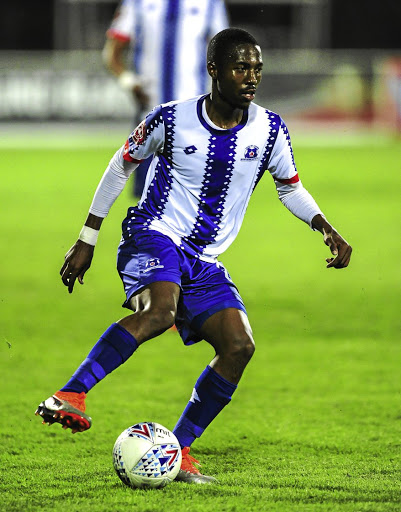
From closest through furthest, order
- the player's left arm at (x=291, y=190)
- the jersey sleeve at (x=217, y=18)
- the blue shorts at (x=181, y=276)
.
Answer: the blue shorts at (x=181, y=276) → the player's left arm at (x=291, y=190) → the jersey sleeve at (x=217, y=18)

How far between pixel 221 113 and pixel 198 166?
244 millimetres

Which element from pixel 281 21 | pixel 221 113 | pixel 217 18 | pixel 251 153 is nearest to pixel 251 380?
pixel 251 153

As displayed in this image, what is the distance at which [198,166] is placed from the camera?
14.7 ft

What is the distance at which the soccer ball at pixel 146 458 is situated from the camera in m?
4.01

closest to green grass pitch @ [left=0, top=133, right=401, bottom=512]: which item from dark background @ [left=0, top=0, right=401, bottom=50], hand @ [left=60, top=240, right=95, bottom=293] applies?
hand @ [left=60, top=240, right=95, bottom=293]

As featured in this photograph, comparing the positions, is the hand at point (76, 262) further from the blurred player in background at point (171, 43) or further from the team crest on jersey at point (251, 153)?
the blurred player in background at point (171, 43)

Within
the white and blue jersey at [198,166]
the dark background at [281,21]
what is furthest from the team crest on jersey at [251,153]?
the dark background at [281,21]

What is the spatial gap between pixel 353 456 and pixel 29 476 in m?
1.42

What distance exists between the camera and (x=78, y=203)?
15.0m

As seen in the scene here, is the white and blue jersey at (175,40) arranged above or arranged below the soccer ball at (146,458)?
above

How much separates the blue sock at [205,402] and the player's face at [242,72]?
3.66 feet

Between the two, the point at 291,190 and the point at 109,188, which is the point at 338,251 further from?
the point at 109,188

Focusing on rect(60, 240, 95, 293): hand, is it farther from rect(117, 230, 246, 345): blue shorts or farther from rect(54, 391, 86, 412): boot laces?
rect(54, 391, 86, 412): boot laces

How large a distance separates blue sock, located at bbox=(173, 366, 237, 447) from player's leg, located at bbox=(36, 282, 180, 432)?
35cm
